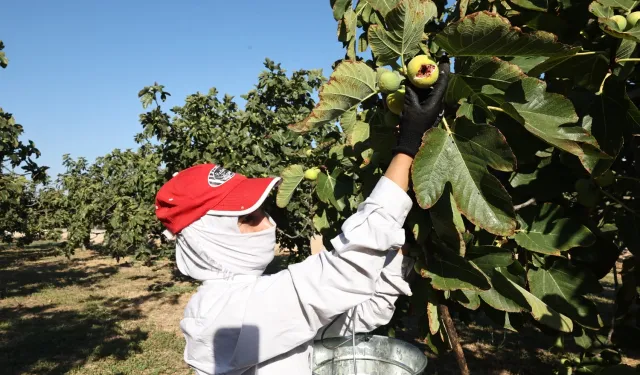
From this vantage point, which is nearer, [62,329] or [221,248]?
[221,248]

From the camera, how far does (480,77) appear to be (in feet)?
3.62

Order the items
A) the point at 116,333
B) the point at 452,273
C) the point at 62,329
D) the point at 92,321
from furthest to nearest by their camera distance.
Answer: the point at 92,321
the point at 62,329
the point at 116,333
the point at 452,273

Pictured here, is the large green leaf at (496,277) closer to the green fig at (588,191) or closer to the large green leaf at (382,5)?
the green fig at (588,191)

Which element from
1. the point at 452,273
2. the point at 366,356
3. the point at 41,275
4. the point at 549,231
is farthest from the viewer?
the point at 41,275

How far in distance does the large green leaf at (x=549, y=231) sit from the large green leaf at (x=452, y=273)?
1.13 feet

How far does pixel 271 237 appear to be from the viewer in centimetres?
180

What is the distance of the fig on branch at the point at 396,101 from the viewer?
1264 mm

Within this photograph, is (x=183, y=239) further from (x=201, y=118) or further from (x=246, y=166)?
(x=201, y=118)

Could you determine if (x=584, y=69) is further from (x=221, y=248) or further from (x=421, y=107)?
(x=221, y=248)

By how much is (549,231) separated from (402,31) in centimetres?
82

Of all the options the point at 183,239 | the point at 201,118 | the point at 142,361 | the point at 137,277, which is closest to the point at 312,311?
the point at 183,239

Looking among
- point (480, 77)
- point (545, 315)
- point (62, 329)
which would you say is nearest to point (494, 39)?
point (480, 77)

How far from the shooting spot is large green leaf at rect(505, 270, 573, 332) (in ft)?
4.33

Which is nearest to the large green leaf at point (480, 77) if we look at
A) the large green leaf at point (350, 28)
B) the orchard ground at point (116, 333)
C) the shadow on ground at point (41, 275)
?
the large green leaf at point (350, 28)
